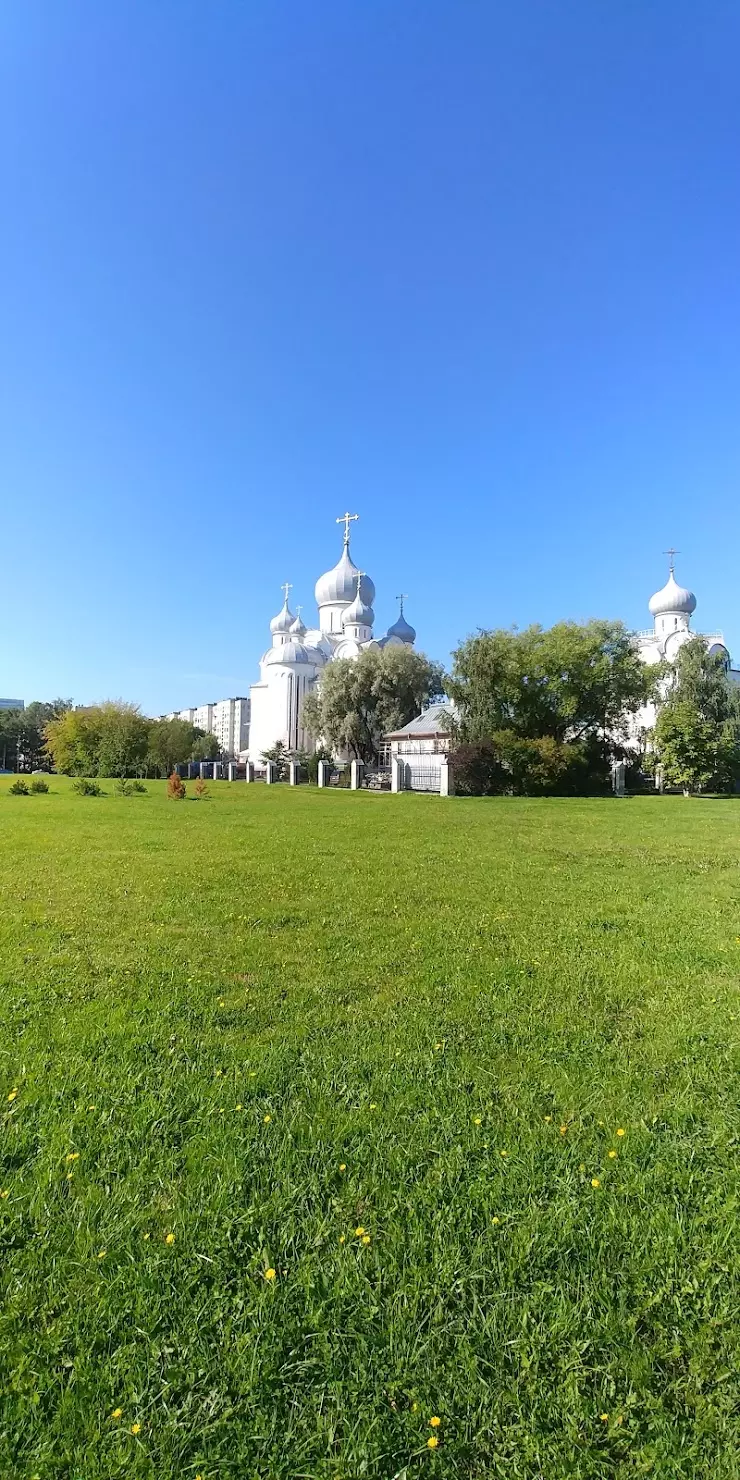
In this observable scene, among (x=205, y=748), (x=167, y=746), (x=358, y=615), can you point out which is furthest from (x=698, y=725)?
(x=205, y=748)

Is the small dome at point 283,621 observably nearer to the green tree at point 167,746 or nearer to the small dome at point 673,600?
the green tree at point 167,746

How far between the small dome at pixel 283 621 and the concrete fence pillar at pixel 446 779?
40.0m

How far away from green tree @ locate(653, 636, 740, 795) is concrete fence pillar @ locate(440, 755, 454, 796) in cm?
859

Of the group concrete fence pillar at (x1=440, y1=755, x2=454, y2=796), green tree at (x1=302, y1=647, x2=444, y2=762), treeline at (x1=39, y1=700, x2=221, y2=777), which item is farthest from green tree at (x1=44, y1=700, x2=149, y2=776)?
concrete fence pillar at (x1=440, y1=755, x2=454, y2=796)

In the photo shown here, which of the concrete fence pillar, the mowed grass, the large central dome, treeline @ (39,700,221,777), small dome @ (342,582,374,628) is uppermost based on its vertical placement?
the large central dome

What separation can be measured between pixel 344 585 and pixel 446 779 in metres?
37.3

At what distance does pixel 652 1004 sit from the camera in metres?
4.04

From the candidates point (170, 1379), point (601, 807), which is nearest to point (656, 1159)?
point (170, 1379)

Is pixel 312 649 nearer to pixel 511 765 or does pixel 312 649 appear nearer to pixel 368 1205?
pixel 511 765

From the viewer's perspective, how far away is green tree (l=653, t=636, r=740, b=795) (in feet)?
89.0

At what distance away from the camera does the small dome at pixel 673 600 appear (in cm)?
4941

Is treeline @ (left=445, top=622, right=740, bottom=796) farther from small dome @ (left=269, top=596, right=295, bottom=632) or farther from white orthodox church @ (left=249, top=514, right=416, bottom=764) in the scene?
small dome @ (left=269, top=596, right=295, bottom=632)

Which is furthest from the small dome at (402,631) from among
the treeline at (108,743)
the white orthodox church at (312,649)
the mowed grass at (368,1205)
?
the mowed grass at (368,1205)

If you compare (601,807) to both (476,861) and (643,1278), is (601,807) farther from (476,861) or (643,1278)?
(643,1278)
